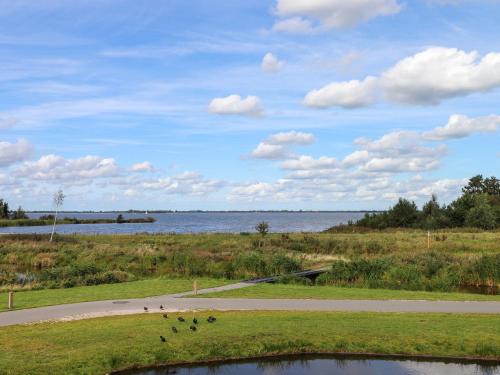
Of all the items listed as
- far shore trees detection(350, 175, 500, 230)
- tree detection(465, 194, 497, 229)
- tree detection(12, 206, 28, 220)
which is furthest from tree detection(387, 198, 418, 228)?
tree detection(12, 206, 28, 220)

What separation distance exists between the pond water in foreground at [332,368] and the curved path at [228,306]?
4772 mm

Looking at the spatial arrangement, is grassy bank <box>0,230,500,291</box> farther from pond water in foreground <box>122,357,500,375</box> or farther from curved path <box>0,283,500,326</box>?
pond water in foreground <box>122,357,500,375</box>

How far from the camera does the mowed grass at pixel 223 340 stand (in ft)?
39.5

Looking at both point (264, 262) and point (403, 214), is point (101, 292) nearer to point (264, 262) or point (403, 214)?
point (264, 262)

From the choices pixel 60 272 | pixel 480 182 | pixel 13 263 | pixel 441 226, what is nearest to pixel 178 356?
pixel 60 272

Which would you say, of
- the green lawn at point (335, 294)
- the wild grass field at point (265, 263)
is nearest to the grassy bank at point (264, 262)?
the wild grass field at point (265, 263)

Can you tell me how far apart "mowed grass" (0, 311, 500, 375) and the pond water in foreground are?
1.12 feet

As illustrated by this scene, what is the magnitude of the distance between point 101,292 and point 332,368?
41.4 ft

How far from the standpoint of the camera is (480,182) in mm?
118125

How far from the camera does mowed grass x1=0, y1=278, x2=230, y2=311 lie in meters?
19.6

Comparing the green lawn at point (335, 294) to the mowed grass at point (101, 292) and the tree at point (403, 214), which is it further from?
the tree at point (403, 214)

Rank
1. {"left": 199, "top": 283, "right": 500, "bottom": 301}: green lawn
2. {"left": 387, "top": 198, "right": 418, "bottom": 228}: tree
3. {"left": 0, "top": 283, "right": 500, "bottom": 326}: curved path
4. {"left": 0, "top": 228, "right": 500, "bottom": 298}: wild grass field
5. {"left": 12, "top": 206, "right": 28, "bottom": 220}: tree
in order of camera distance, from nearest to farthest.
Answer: {"left": 0, "top": 283, "right": 500, "bottom": 326}: curved path, {"left": 199, "top": 283, "right": 500, "bottom": 301}: green lawn, {"left": 0, "top": 228, "right": 500, "bottom": 298}: wild grass field, {"left": 387, "top": 198, "right": 418, "bottom": 228}: tree, {"left": 12, "top": 206, "right": 28, "bottom": 220}: tree

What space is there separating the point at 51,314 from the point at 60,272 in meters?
11.7

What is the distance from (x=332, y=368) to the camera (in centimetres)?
1237
